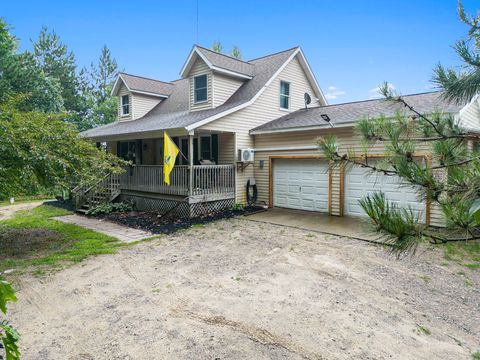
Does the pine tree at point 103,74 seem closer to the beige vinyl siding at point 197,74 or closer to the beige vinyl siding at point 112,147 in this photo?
the beige vinyl siding at point 112,147

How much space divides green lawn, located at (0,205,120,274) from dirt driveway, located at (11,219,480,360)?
666 mm

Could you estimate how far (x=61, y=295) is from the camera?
4.69 m

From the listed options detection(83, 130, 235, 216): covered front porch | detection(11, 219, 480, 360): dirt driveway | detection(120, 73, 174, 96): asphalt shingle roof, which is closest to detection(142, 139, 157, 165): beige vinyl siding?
detection(83, 130, 235, 216): covered front porch

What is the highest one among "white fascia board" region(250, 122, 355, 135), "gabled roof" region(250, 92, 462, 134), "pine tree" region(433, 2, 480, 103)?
"gabled roof" region(250, 92, 462, 134)

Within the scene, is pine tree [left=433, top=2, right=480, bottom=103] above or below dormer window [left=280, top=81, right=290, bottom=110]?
below

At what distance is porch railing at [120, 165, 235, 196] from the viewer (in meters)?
10.6

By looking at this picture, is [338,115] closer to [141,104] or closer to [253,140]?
[253,140]

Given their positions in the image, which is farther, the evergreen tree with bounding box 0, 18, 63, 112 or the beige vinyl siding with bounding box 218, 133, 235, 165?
the evergreen tree with bounding box 0, 18, 63, 112

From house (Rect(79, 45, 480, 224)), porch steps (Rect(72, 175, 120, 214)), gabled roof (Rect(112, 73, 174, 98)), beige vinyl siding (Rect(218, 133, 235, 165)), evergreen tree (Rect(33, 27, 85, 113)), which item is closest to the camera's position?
house (Rect(79, 45, 480, 224))

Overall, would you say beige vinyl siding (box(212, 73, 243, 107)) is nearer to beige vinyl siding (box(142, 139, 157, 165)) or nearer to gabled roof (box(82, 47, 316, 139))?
gabled roof (box(82, 47, 316, 139))

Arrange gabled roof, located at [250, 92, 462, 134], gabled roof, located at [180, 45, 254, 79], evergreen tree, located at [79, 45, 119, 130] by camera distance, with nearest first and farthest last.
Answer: gabled roof, located at [250, 92, 462, 134] < gabled roof, located at [180, 45, 254, 79] < evergreen tree, located at [79, 45, 119, 130]

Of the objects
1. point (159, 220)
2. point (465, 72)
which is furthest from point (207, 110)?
point (465, 72)

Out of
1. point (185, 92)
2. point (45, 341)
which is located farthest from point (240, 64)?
point (45, 341)

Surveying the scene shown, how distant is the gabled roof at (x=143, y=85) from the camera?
1614cm
